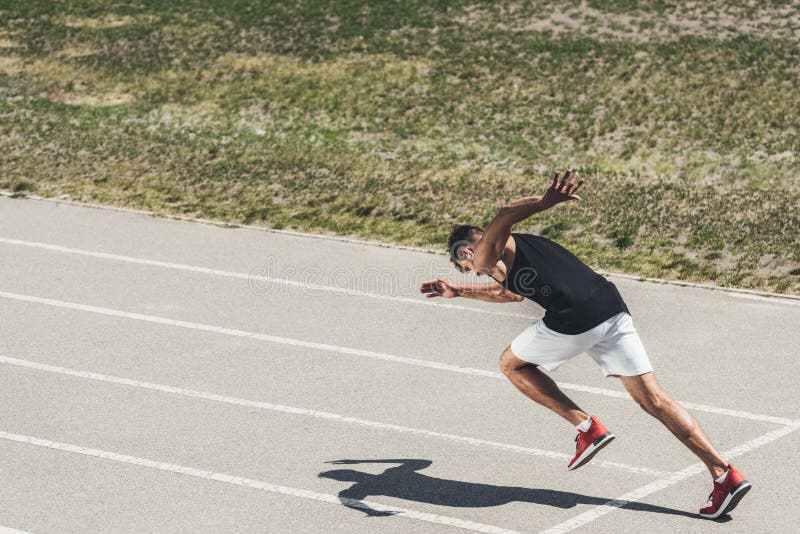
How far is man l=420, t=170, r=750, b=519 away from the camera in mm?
6719

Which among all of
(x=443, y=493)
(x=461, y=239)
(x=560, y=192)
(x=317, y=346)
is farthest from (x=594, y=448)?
(x=317, y=346)

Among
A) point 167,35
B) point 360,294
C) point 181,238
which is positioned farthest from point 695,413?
point 167,35

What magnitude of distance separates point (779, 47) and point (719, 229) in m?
7.96

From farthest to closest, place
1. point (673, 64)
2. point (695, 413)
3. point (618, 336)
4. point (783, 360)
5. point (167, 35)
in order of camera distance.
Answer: point (167, 35), point (673, 64), point (783, 360), point (695, 413), point (618, 336)

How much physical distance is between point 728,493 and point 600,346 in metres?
1.23

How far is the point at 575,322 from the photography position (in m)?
6.86

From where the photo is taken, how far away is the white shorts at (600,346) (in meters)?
6.86

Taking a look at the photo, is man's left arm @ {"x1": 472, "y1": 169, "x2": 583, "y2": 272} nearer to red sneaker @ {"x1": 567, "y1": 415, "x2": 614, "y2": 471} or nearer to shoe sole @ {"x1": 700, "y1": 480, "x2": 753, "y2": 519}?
red sneaker @ {"x1": 567, "y1": 415, "x2": 614, "y2": 471}

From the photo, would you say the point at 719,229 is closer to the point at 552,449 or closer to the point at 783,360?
the point at 783,360

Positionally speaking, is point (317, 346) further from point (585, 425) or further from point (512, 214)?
point (512, 214)

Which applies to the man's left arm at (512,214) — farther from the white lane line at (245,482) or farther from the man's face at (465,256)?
the white lane line at (245,482)

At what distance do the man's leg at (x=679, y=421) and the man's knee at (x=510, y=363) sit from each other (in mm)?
800

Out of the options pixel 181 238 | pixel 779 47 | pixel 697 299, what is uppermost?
pixel 779 47

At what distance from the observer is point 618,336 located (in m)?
6.89
